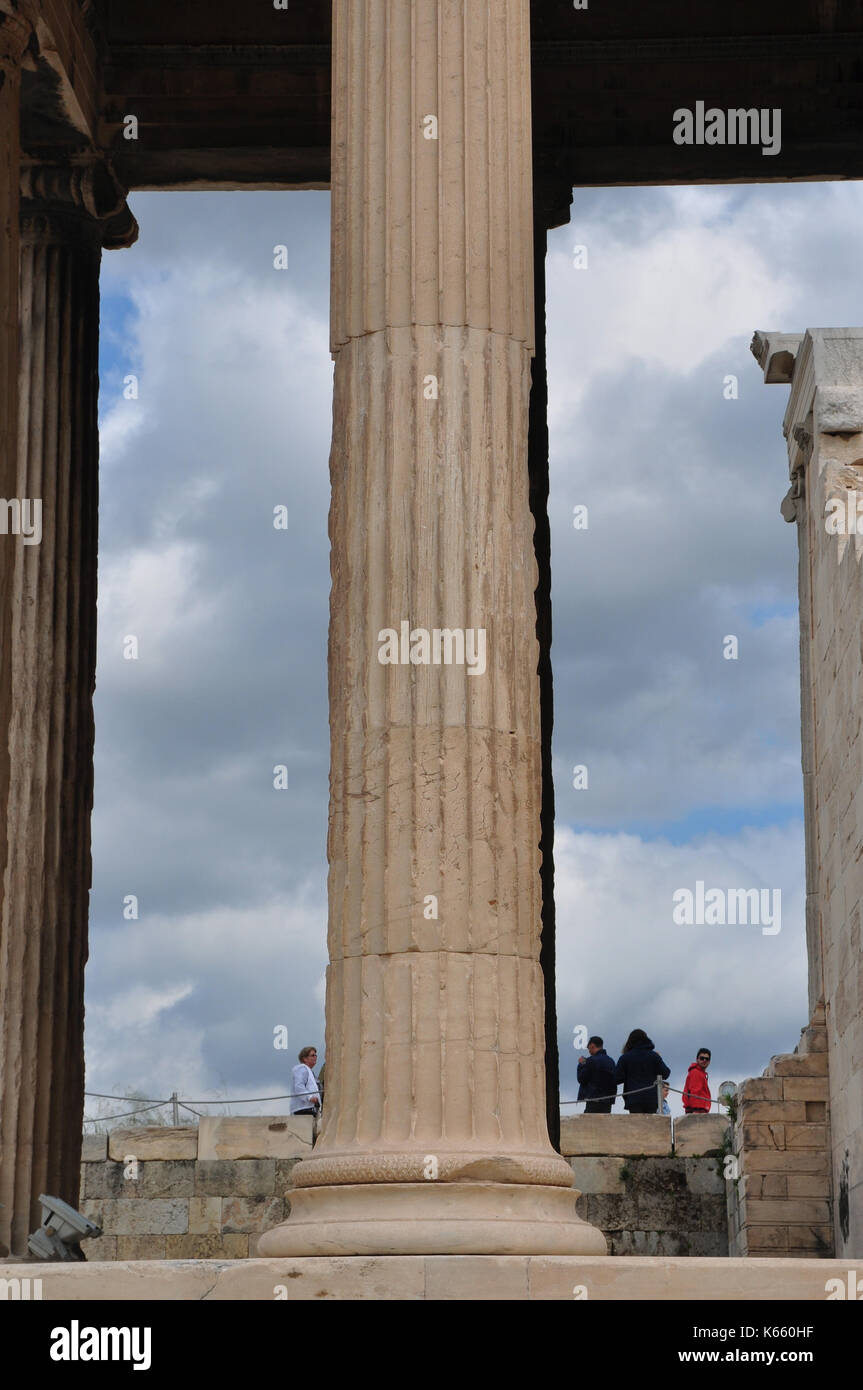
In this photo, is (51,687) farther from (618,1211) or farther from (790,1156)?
(618,1211)

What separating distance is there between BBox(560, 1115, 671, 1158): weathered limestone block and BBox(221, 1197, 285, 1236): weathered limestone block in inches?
218

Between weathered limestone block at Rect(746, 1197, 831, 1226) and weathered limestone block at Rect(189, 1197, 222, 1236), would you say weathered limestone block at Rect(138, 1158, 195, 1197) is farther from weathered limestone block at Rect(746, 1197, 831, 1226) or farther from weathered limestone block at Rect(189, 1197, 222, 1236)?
weathered limestone block at Rect(746, 1197, 831, 1226)

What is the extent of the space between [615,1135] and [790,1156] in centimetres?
713

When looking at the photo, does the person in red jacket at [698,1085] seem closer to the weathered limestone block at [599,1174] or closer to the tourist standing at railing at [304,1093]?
the weathered limestone block at [599,1174]

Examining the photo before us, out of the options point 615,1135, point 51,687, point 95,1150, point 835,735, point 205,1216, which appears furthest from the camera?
point 95,1150

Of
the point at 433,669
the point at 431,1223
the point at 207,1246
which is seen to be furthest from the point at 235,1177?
the point at 431,1223

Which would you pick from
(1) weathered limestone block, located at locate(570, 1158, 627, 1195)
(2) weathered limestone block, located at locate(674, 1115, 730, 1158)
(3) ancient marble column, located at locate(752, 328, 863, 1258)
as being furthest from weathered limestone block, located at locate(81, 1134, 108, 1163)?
(3) ancient marble column, located at locate(752, 328, 863, 1258)

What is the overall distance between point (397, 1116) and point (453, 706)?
3.44 metres

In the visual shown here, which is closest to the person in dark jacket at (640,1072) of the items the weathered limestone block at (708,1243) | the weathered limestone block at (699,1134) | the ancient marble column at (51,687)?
the weathered limestone block at (699,1134)

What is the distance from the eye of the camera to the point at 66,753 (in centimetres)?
Answer: 2842

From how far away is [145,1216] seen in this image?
3812 centimetres

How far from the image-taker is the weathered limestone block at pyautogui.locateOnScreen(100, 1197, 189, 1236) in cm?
3794

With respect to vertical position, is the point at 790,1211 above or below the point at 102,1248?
above
